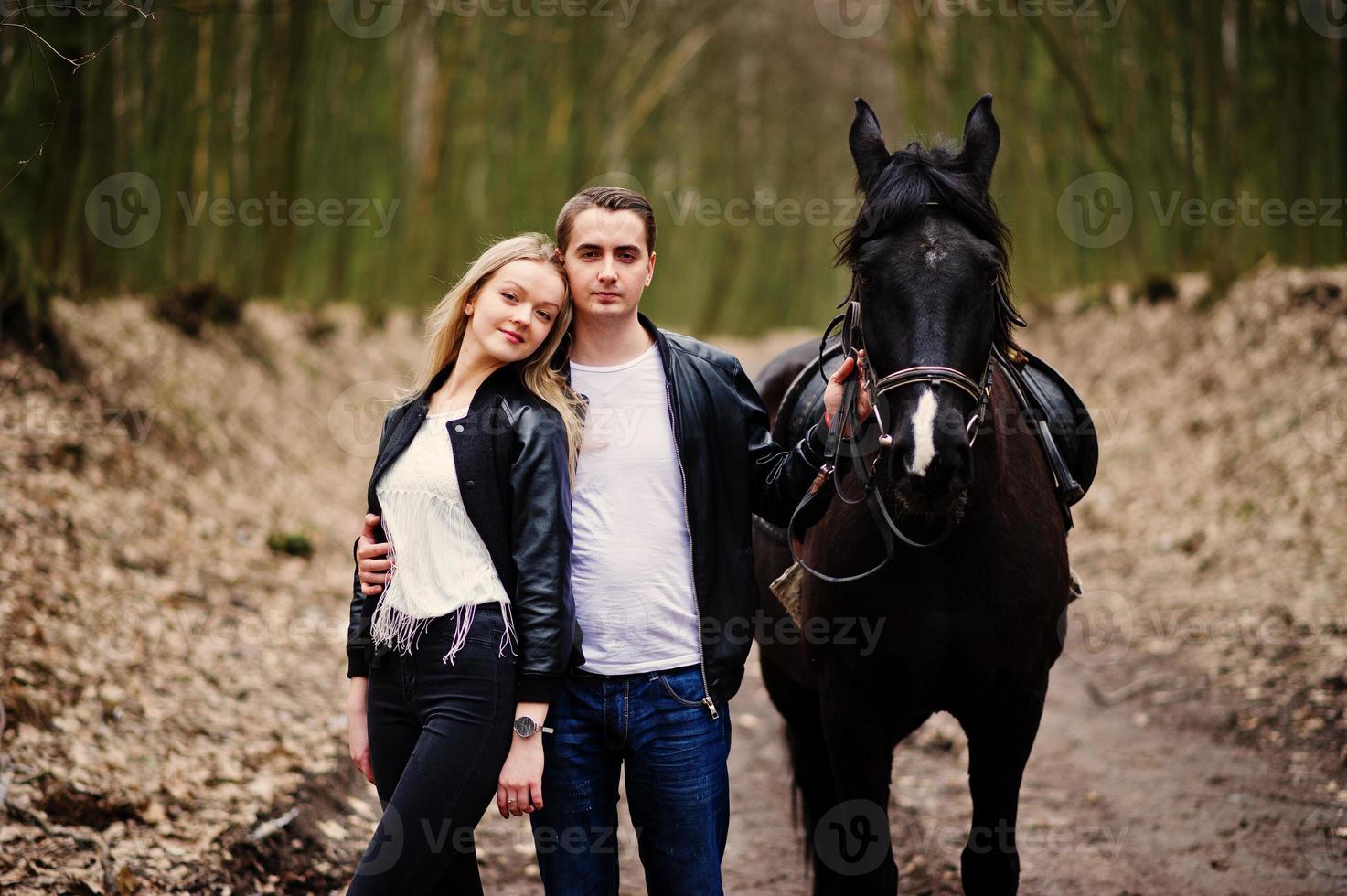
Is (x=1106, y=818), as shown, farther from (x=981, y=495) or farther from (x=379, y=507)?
(x=379, y=507)

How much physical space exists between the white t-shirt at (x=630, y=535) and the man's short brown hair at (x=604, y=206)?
31 cm

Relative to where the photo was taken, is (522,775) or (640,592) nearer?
(522,775)

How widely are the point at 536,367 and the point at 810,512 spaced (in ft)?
2.55

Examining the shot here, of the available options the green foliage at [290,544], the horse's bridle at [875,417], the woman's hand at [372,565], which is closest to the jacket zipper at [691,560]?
the horse's bridle at [875,417]

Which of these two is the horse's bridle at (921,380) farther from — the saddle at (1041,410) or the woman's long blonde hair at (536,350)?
the saddle at (1041,410)

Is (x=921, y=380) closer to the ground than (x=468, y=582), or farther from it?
farther from it

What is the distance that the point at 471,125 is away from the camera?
13664mm

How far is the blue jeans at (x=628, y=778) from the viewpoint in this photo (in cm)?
235

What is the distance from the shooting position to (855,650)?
2.87 m

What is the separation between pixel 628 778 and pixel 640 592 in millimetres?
407

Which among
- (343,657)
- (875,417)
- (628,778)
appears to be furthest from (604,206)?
(343,657)

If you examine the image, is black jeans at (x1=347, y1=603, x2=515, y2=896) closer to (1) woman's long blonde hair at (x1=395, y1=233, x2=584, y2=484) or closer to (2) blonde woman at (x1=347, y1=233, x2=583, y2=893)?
(2) blonde woman at (x1=347, y1=233, x2=583, y2=893)

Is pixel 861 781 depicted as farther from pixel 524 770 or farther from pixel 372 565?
pixel 372 565

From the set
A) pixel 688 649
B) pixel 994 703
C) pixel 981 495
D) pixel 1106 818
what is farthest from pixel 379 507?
pixel 1106 818
